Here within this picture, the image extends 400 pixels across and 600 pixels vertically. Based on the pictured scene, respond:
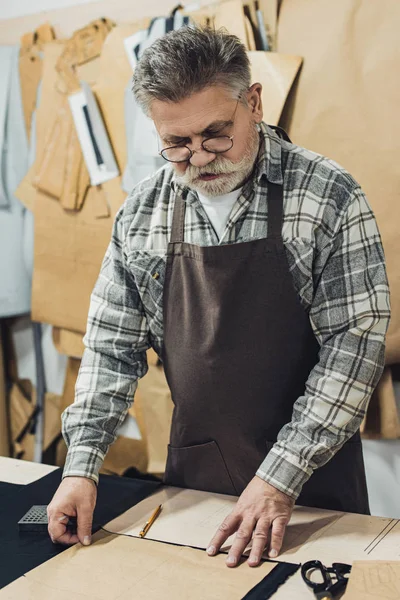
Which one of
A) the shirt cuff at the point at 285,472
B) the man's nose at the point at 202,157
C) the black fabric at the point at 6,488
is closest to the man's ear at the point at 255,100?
the man's nose at the point at 202,157

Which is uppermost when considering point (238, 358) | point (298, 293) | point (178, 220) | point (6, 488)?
point (178, 220)

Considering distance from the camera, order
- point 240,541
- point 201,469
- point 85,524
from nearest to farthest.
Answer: point 240,541
point 85,524
point 201,469

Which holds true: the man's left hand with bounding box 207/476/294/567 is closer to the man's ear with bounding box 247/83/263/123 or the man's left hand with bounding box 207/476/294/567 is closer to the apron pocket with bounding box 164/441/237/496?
the apron pocket with bounding box 164/441/237/496

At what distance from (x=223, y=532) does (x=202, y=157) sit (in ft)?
2.06

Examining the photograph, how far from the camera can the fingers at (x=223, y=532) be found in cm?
111

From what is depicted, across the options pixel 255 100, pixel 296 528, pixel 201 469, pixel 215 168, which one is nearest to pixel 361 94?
pixel 255 100

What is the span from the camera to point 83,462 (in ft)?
4.27

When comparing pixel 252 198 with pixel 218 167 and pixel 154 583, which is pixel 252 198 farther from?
pixel 154 583

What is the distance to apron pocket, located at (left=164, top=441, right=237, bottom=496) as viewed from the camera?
1397 mm

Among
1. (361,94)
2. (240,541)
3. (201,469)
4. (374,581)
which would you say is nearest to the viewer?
(374,581)

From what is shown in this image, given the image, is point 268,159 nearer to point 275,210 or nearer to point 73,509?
point 275,210

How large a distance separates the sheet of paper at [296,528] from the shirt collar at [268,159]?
1.87ft

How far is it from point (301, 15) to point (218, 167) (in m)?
0.96

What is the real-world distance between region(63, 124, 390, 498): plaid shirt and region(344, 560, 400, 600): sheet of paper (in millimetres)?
221
